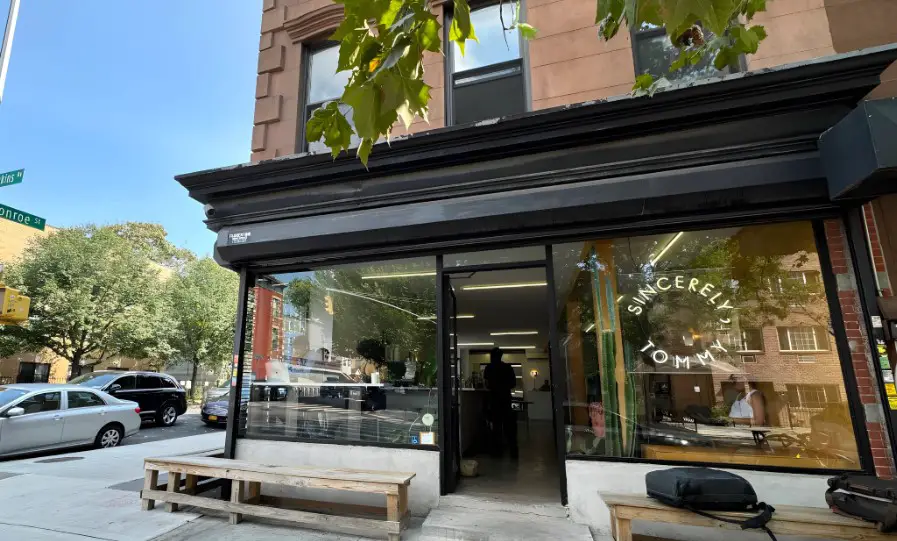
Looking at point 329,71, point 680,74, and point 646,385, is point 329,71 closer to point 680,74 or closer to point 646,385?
point 680,74

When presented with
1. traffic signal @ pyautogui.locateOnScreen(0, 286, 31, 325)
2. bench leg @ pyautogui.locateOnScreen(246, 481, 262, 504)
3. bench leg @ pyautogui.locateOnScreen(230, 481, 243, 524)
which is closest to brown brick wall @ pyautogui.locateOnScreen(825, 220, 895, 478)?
bench leg @ pyautogui.locateOnScreen(230, 481, 243, 524)

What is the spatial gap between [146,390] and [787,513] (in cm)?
1604

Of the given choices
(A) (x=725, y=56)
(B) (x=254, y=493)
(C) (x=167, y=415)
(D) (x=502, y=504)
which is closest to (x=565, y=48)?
(A) (x=725, y=56)

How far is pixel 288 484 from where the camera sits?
514 cm

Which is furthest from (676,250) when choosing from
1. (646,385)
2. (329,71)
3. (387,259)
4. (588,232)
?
(329,71)

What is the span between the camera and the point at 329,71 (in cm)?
740

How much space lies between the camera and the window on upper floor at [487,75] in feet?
20.5

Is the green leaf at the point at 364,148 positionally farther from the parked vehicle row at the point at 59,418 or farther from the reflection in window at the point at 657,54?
the parked vehicle row at the point at 59,418

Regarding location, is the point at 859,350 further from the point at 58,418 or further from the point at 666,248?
the point at 58,418

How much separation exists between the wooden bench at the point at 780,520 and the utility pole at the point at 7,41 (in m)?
9.68

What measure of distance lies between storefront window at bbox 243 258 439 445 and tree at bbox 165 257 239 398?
69.1ft

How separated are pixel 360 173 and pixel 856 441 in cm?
563

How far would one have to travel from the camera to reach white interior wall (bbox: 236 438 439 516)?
5.12 meters

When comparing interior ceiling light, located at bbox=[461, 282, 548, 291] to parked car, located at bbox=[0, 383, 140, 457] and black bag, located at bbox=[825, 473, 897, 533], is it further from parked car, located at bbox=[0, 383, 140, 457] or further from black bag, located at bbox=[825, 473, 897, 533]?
parked car, located at bbox=[0, 383, 140, 457]
